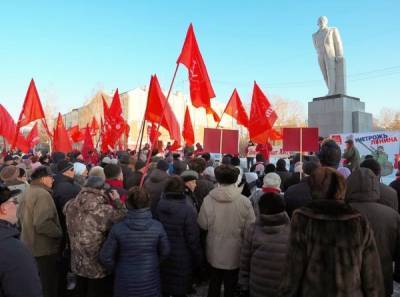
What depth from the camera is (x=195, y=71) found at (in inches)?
275

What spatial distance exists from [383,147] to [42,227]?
32.6ft

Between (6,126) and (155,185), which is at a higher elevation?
(6,126)

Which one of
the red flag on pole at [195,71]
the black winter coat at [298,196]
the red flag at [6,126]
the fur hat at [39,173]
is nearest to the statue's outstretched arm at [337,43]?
the red flag on pole at [195,71]

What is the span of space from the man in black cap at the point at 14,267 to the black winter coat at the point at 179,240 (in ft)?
6.37

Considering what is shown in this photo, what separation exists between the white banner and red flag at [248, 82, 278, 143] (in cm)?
341

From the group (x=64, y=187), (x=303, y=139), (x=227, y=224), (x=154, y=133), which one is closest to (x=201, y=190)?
(x=227, y=224)

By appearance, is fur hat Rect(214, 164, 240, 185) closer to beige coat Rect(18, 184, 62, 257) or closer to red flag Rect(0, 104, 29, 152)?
beige coat Rect(18, 184, 62, 257)

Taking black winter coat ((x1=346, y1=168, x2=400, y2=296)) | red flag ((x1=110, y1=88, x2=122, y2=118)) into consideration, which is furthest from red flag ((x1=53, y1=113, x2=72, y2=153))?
black winter coat ((x1=346, y1=168, x2=400, y2=296))

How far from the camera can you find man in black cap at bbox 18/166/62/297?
414 centimetres

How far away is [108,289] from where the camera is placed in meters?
4.15

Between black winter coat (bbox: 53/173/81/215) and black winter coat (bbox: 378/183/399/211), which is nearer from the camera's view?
black winter coat (bbox: 378/183/399/211)

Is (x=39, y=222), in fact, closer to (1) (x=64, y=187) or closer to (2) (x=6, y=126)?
(1) (x=64, y=187)

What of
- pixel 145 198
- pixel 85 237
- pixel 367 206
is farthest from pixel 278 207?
pixel 85 237

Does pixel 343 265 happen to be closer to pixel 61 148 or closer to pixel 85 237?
pixel 85 237
